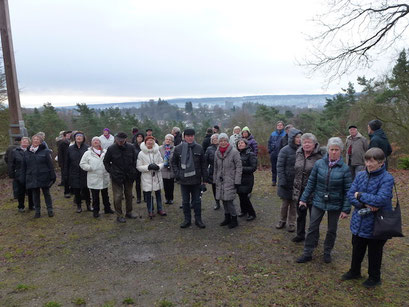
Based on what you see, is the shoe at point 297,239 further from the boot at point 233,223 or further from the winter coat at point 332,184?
the boot at point 233,223

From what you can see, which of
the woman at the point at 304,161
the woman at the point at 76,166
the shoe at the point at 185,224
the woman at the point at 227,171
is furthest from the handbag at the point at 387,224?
the woman at the point at 76,166

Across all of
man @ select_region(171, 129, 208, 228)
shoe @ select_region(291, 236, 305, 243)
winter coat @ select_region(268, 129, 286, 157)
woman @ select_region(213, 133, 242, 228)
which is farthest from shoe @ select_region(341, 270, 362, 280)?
winter coat @ select_region(268, 129, 286, 157)

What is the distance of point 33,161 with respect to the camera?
243 inches

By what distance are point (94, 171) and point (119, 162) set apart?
724 mm

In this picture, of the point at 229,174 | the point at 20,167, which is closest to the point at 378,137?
the point at 229,174

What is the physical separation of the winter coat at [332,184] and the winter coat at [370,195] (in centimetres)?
32

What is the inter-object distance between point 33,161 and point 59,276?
3081mm

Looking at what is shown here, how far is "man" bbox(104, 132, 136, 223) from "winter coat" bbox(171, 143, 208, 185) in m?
0.98

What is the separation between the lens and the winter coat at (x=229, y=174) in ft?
17.7

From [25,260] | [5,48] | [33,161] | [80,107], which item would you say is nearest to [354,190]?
[25,260]

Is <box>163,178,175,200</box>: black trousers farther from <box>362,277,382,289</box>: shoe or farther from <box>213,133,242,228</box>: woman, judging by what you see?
<box>362,277,382,289</box>: shoe

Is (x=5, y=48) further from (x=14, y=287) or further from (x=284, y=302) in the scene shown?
(x=284, y=302)

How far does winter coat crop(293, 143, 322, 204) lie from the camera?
14.9 feet

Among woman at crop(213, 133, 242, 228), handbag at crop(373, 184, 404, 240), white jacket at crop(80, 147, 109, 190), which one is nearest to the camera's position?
handbag at crop(373, 184, 404, 240)
